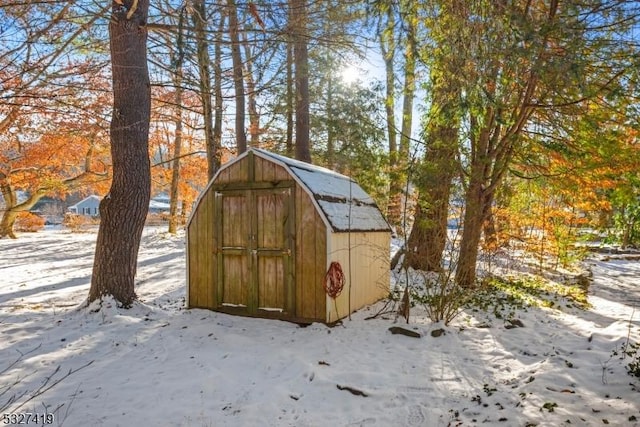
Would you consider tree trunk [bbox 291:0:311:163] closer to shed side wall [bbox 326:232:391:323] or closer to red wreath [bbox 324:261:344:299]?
shed side wall [bbox 326:232:391:323]

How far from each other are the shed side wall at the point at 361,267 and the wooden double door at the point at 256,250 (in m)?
0.67

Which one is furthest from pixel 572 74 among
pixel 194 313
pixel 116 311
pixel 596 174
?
pixel 116 311

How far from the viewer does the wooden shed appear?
574cm

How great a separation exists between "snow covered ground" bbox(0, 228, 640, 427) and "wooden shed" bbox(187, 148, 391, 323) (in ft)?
1.11

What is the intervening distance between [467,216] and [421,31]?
3.36m

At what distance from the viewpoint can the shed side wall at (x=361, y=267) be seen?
5773 mm

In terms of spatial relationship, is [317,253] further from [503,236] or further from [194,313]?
[503,236]

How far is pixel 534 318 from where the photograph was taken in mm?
6301

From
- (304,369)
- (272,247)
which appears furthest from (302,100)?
(304,369)

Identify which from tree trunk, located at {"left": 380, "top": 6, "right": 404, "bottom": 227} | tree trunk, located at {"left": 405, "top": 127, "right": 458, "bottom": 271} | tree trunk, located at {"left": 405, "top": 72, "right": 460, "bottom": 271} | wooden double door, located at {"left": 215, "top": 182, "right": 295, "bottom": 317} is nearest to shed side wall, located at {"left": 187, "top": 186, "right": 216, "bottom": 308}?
wooden double door, located at {"left": 215, "top": 182, "right": 295, "bottom": 317}

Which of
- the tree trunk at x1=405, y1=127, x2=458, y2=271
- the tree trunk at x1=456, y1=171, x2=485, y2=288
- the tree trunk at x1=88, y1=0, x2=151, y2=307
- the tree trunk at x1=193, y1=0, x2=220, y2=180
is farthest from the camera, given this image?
the tree trunk at x1=405, y1=127, x2=458, y2=271

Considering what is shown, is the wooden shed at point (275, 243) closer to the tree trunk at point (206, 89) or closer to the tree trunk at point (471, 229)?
the tree trunk at point (471, 229)

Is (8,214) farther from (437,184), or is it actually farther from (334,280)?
(437,184)

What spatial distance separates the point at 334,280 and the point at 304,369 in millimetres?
A: 1677
